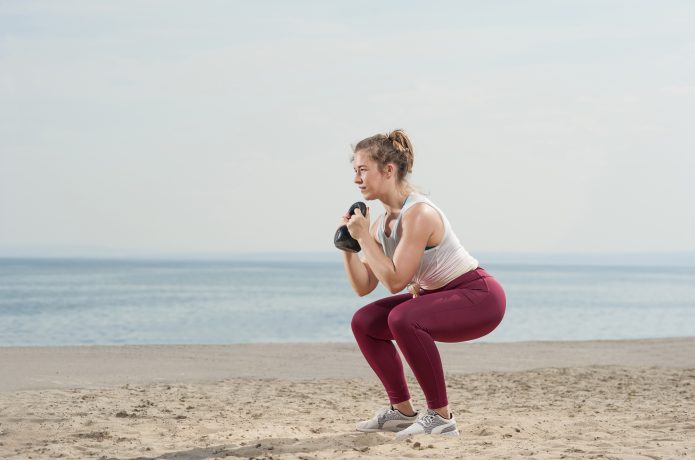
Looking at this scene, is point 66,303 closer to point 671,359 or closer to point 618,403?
point 671,359

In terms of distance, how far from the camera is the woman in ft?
14.8

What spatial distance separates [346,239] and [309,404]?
261 centimetres

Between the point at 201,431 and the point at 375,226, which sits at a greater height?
the point at 375,226

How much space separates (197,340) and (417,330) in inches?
817

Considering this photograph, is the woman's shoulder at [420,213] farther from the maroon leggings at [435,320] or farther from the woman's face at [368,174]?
the maroon leggings at [435,320]

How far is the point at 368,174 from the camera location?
4.67 meters

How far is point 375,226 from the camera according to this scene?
4.92 m

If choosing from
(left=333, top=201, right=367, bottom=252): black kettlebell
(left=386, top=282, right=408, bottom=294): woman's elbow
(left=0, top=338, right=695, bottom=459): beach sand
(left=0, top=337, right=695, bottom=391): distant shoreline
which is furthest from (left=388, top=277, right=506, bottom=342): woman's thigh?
(left=0, top=337, right=695, bottom=391): distant shoreline

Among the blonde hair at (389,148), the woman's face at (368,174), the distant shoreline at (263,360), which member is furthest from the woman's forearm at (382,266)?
the distant shoreline at (263,360)

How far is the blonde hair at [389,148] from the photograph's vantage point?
15.3 ft

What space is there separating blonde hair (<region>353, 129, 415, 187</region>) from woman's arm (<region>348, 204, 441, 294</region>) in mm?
304

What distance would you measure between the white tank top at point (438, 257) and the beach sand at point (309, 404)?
882mm

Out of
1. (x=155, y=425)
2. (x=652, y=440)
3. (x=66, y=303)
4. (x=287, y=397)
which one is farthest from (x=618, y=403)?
(x=66, y=303)

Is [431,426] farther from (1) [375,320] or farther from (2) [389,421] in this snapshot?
(1) [375,320]
